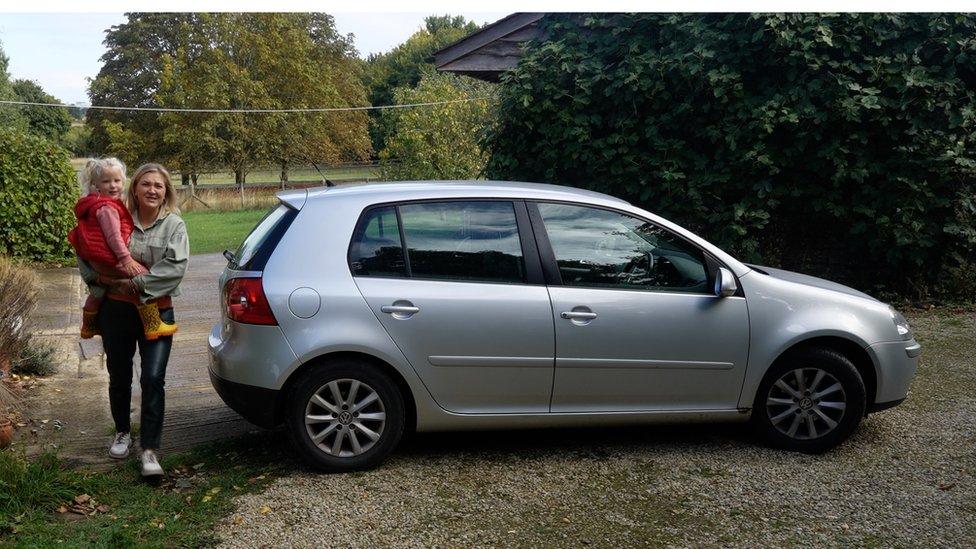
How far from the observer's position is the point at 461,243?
539cm

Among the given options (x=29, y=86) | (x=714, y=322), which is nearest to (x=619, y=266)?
(x=714, y=322)

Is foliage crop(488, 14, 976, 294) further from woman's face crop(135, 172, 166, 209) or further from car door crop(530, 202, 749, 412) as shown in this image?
woman's face crop(135, 172, 166, 209)

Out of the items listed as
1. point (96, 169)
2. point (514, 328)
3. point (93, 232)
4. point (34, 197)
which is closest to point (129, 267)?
point (93, 232)

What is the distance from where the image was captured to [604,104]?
1040cm

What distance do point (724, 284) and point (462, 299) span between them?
61.0 inches

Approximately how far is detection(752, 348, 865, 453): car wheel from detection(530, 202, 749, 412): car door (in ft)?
0.80

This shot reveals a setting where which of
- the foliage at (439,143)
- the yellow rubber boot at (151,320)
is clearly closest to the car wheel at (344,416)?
the yellow rubber boot at (151,320)

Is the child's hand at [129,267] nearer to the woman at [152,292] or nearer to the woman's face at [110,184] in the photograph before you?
the woman at [152,292]

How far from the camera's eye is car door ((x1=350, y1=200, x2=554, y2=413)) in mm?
5191

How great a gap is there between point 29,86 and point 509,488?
6076 centimetres

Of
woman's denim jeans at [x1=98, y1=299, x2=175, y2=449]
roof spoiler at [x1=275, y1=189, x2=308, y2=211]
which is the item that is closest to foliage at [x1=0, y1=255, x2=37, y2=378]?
woman's denim jeans at [x1=98, y1=299, x2=175, y2=449]

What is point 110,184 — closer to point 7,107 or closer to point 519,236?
Answer: point 519,236

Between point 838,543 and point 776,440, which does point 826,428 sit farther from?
point 838,543

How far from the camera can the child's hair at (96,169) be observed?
516cm
